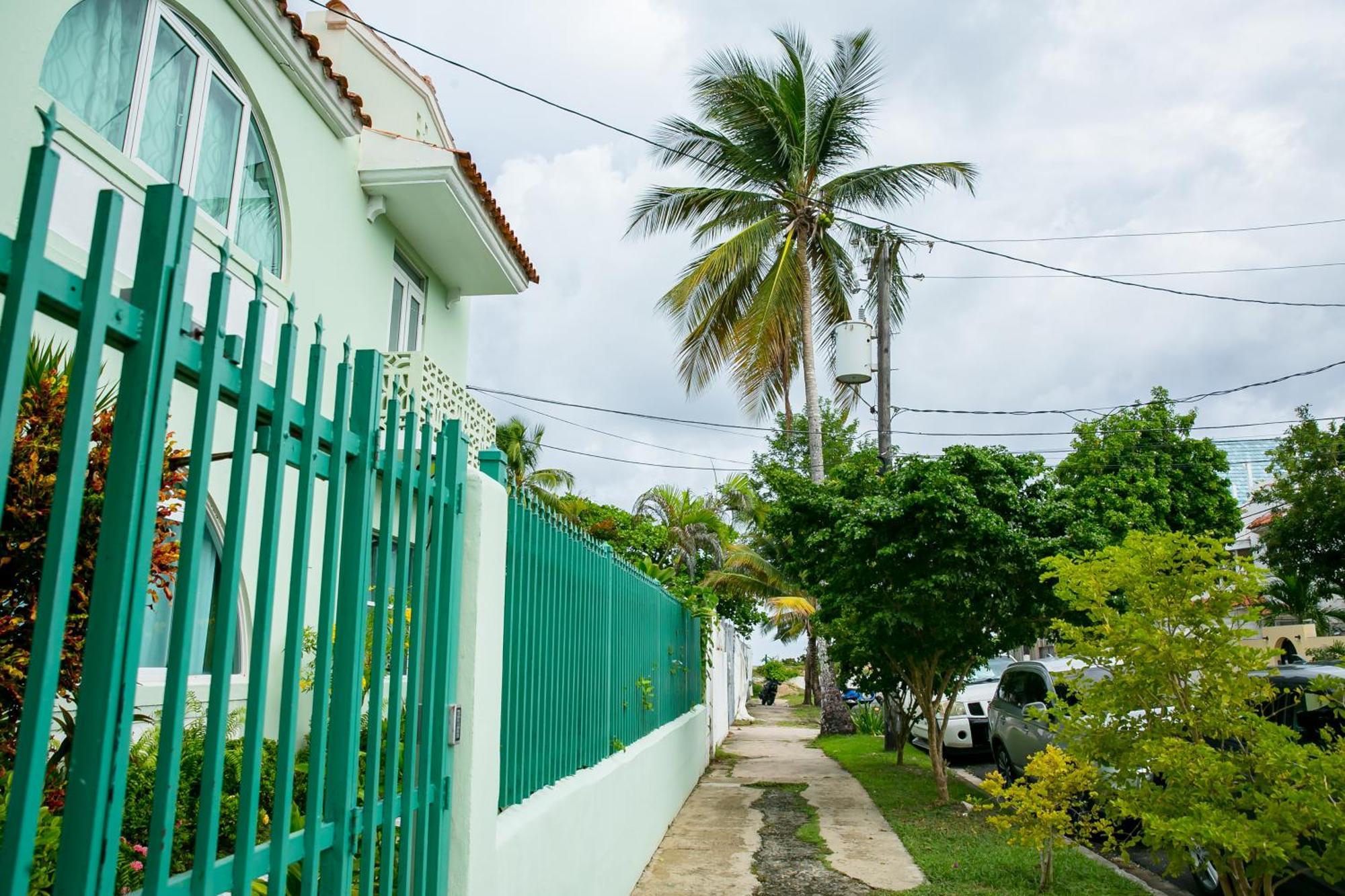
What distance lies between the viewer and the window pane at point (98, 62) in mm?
5633

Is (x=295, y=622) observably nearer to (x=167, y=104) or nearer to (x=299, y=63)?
(x=167, y=104)

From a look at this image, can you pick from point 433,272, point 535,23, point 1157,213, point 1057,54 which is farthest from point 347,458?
point 1157,213

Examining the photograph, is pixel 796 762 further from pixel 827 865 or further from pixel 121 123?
pixel 121 123

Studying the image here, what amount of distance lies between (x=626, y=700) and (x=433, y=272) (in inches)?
274

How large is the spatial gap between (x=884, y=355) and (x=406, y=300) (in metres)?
7.24

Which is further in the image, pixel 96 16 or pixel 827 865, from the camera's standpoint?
pixel 827 865

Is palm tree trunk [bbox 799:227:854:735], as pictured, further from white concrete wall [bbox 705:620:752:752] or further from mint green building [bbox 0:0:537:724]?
mint green building [bbox 0:0:537:724]

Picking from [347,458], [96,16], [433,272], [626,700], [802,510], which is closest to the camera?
[347,458]

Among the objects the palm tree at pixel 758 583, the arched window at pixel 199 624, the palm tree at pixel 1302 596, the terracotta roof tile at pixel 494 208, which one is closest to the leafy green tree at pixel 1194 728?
the arched window at pixel 199 624

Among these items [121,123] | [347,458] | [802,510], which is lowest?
[347,458]

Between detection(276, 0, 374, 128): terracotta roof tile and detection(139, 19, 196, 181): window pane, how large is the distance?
3.28ft

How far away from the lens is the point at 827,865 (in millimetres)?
7375

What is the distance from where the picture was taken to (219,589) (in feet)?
7.09

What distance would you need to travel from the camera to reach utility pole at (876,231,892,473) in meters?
13.8
